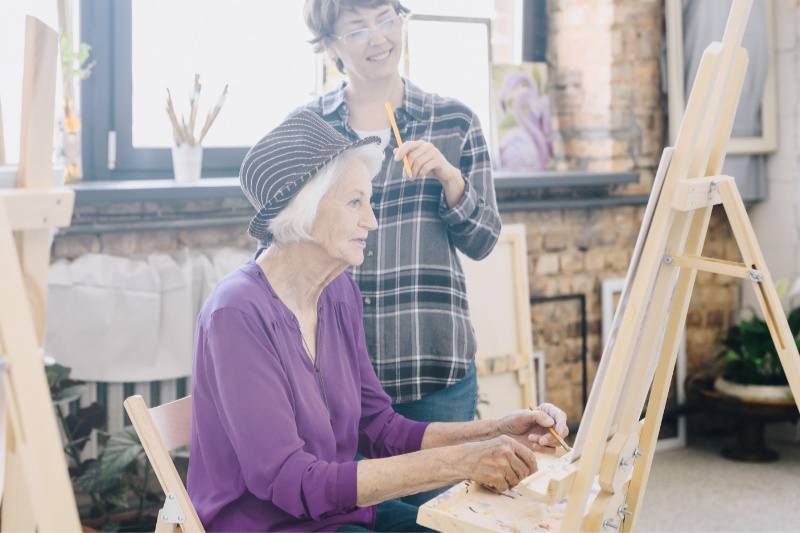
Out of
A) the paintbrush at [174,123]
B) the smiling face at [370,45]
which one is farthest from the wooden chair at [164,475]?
the paintbrush at [174,123]

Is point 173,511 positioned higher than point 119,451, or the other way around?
point 173,511

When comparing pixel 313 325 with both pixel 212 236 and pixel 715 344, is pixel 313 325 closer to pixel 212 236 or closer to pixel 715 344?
pixel 212 236

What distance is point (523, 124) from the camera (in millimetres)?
3471

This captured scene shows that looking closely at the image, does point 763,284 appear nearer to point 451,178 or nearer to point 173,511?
point 451,178

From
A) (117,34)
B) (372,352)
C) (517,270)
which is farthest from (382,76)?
(517,270)

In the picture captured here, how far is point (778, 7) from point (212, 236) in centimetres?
268

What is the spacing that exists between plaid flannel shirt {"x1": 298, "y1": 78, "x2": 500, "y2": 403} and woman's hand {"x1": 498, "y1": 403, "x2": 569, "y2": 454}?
36 cm

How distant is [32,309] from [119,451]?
146cm

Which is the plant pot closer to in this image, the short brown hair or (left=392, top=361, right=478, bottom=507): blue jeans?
(left=392, top=361, right=478, bottom=507): blue jeans

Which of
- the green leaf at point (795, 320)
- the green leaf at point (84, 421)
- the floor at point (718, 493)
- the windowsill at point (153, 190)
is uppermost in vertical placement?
the windowsill at point (153, 190)

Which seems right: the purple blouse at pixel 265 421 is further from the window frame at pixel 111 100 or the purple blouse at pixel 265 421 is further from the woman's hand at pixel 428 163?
the window frame at pixel 111 100

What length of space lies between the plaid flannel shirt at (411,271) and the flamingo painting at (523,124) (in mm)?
1586

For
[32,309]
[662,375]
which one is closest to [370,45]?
[662,375]

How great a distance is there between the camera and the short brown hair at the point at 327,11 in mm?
1783
